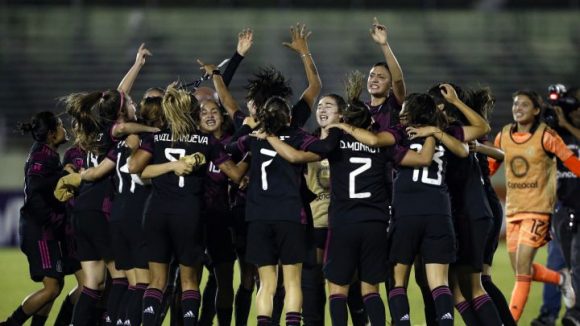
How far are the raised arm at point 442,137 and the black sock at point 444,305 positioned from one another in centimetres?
104

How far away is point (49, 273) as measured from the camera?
9234mm

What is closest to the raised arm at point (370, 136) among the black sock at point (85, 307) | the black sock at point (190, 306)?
the black sock at point (190, 306)

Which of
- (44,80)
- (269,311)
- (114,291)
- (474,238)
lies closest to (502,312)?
(474,238)

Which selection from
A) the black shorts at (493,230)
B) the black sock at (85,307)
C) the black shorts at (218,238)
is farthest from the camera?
the black shorts at (218,238)

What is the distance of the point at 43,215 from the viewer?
9.45 m

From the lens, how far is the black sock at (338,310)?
319 inches

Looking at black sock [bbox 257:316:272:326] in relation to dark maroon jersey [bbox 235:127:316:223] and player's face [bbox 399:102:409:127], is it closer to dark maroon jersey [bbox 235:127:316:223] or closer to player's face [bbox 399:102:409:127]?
dark maroon jersey [bbox 235:127:316:223]

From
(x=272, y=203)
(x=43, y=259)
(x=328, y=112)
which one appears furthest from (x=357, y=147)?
(x=43, y=259)

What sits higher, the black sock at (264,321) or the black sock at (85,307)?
the black sock at (264,321)

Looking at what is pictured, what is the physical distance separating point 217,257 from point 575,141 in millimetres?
3844

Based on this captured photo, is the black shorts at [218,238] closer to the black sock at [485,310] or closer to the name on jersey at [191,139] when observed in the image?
the name on jersey at [191,139]

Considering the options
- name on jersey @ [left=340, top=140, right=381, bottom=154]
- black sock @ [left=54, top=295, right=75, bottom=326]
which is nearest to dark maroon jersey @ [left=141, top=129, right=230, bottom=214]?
name on jersey @ [left=340, top=140, right=381, bottom=154]

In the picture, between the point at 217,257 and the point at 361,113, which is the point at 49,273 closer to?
the point at 217,257

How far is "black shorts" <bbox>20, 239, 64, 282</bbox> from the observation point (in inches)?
364
